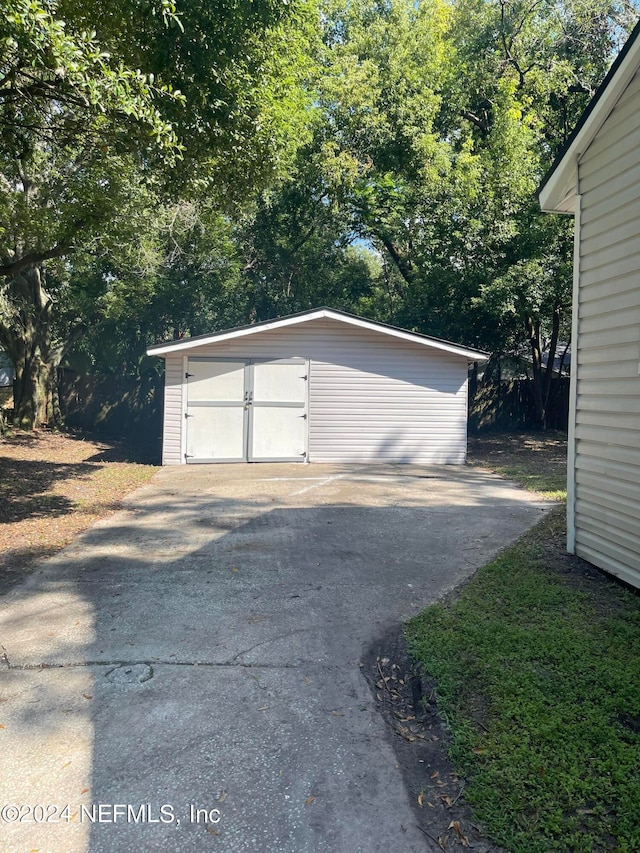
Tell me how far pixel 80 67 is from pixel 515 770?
5709mm

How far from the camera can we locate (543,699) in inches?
112

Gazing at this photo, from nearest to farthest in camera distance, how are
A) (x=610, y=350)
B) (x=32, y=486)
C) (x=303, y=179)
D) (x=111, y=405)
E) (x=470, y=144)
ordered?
(x=610, y=350) → (x=32, y=486) → (x=470, y=144) → (x=303, y=179) → (x=111, y=405)

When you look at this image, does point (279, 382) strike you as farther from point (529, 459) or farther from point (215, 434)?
point (529, 459)

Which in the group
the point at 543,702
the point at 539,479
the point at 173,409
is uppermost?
the point at 173,409

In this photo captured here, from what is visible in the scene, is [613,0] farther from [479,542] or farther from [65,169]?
[479,542]

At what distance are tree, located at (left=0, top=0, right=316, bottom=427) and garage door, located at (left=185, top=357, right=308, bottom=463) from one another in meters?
3.09

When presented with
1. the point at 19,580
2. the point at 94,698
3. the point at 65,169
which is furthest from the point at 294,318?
the point at 94,698

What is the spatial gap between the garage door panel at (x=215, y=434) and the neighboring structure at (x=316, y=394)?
0.02 meters

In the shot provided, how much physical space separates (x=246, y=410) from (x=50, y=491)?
13.7 feet

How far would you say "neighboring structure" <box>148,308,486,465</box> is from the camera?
11477mm

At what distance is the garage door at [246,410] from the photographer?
1151 centimetres

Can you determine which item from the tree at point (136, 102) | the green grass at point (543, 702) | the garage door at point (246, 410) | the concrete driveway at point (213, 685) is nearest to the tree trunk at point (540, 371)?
the garage door at point (246, 410)

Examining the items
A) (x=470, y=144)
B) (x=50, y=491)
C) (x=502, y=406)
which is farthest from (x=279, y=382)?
(x=502, y=406)

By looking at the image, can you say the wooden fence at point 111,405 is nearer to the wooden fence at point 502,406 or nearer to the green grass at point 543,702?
the wooden fence at point 502,406
